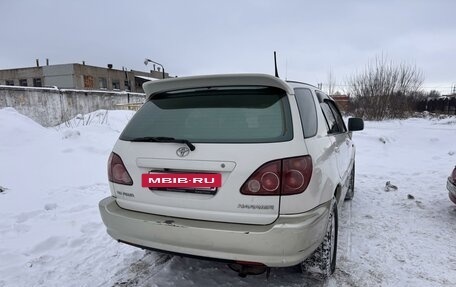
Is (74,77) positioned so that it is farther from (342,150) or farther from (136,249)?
(342,150)

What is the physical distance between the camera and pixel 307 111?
2.47m

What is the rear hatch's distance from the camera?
203 cm

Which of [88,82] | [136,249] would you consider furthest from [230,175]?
[88,82]

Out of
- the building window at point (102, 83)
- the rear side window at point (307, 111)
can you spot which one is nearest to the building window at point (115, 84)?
the building window at point (102, 83)

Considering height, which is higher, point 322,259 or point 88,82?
point 88,82

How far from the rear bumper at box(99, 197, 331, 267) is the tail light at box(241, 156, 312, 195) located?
0.18 m

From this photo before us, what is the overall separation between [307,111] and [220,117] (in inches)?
27.9

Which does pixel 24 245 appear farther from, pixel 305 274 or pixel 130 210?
pixel 305 274

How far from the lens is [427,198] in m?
5.09

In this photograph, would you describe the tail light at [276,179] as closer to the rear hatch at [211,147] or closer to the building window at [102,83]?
the rear hatch at [211,147]

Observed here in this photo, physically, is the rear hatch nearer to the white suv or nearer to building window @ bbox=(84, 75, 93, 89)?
the white suv

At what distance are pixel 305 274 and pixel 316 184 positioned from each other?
38.4 inches

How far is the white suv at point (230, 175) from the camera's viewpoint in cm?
200

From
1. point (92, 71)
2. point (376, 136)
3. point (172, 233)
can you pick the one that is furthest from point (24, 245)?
point (92, 71)
